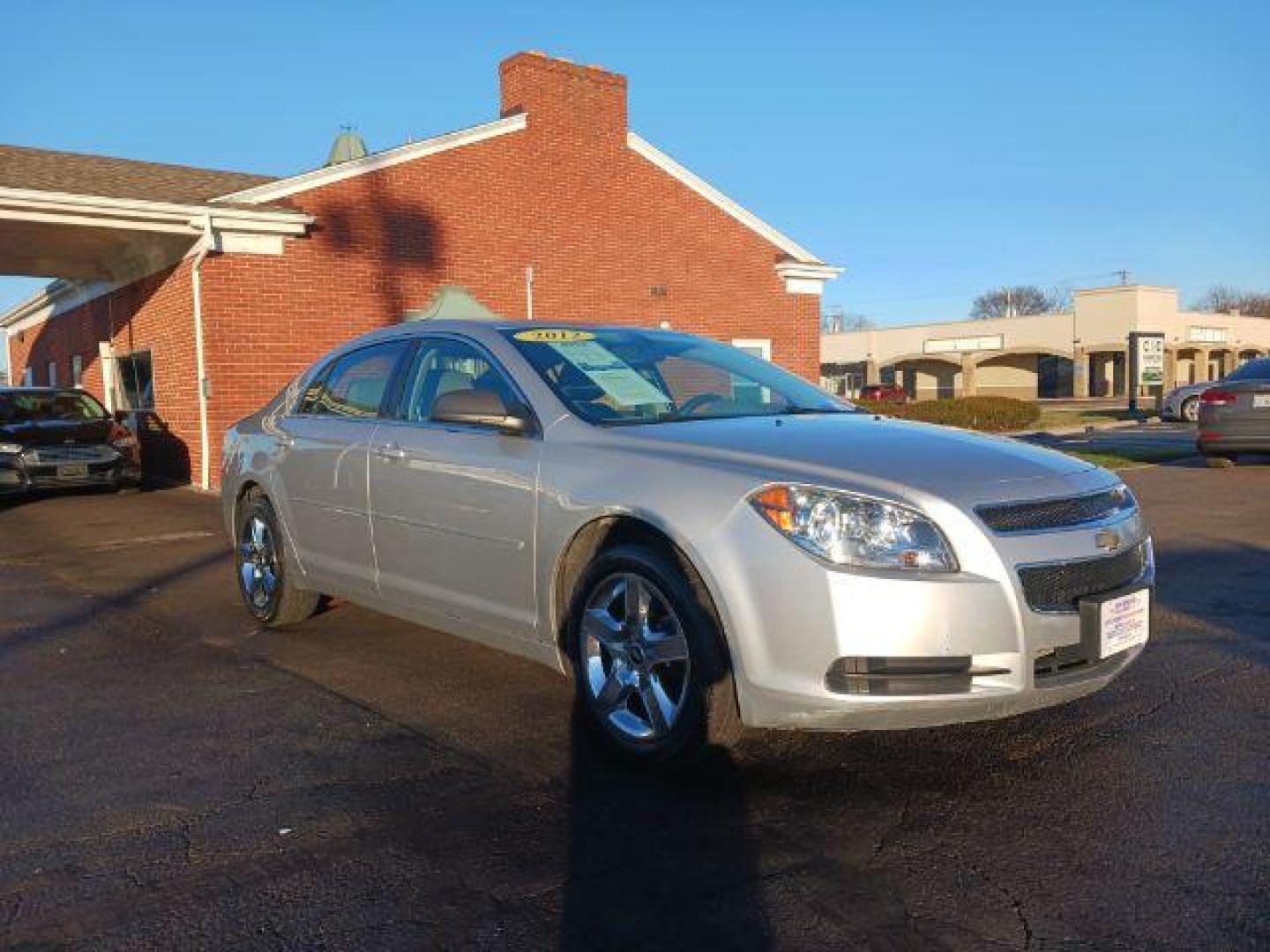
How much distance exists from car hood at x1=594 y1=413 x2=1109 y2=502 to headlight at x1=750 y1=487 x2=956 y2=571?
2.8 inches

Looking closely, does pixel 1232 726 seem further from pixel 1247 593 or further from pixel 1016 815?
pixel 1247 593

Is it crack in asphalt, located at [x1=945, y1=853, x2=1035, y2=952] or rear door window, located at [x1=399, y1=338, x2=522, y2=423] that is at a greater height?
rear door window, located at [x1=399, y1=338, x2=522, y2=423]

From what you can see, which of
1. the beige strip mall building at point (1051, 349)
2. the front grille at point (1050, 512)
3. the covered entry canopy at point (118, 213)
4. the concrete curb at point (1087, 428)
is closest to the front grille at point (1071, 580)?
the front grille at point (1050, 512)

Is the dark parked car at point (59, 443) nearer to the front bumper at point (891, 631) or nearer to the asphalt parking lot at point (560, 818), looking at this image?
the asphalt parking lot at point (560, 818)

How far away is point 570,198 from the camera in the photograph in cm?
1664

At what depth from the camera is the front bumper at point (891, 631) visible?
3336 mm

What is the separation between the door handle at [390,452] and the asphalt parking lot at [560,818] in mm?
1030

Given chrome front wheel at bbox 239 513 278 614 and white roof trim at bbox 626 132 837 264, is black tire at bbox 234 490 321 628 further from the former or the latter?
white roof trim at bbox 626 132 837 264

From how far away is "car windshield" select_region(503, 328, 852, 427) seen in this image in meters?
4.50

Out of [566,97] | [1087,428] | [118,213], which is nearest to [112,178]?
[118,213]

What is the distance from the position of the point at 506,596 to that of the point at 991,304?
13029 centimetres

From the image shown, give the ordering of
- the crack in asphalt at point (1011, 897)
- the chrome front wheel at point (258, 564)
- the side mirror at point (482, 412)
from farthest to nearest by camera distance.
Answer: the chrome front wheel at point (258, 564) → the side mirror at point (482, 412) → the crack in asphalt at point (1011, 897)

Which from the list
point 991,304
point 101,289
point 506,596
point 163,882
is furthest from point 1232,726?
point 991,304

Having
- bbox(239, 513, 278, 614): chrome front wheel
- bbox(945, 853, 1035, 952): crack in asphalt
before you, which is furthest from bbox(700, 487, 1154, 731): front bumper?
bbox(239, 513, 278, 614): chrome front wheel
